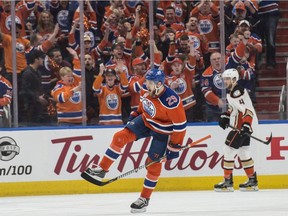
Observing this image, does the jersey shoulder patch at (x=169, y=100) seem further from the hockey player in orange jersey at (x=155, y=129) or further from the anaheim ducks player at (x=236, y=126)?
the anaheim ducks player at (x=236, y=126)

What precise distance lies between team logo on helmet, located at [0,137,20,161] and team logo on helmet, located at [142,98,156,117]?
2.49 meters

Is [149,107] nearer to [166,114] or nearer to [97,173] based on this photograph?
[166,114]

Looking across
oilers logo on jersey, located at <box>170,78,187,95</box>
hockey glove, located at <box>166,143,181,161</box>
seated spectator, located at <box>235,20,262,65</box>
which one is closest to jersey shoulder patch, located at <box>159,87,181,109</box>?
hockey glove, located at <box>166,143,181,161</box>

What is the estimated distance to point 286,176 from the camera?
36.2 feet

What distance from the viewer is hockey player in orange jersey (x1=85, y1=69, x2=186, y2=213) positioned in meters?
8.59

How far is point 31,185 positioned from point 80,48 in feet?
5.58

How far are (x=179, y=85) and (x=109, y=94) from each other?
83cm

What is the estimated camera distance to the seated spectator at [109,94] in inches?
440

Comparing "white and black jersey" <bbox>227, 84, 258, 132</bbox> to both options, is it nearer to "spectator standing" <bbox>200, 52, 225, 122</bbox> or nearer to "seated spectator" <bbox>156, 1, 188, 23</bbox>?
"spectator standing" <bbox>200, 52, 225, 122</bbox>

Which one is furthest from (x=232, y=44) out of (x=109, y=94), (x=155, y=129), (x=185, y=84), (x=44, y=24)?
(x=155, y=129)

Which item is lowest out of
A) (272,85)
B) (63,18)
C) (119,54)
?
(272,85)

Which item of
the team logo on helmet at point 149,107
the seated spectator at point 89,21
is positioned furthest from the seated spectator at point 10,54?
the team logo on helmet at point 149,107

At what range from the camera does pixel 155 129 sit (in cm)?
877

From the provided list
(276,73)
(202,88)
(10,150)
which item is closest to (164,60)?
(202,88)
